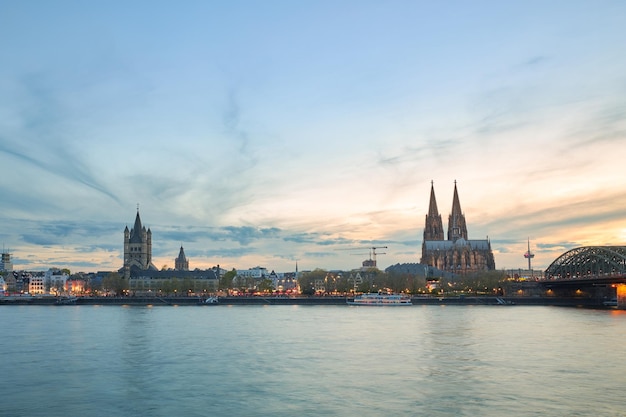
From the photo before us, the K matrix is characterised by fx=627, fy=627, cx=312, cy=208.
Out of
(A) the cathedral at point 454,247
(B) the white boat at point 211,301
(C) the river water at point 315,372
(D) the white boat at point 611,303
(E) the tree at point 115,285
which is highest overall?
(A) the cathedral at point 454,247

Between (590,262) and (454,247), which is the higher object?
(454,247)

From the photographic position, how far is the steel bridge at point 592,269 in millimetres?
99312

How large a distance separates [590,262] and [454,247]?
6606cm

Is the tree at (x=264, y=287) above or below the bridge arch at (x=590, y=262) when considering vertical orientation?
below

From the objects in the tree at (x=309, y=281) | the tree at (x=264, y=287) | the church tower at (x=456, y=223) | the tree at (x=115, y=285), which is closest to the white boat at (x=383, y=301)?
the tree at (x=309, y=281)

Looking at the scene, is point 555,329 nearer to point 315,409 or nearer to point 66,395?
point 315,409

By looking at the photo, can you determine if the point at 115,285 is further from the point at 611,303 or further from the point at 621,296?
the point at 621,296

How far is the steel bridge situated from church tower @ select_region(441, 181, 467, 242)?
58629 mm

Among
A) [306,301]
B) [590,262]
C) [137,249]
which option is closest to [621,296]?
[590,262]

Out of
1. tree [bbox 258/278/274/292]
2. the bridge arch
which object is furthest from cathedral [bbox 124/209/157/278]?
the bridge arch

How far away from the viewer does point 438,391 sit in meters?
28.3

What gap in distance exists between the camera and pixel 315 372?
1320 inches

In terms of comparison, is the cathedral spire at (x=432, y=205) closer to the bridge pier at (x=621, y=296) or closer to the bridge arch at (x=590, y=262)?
the bridge arch at (x=590, y=262)

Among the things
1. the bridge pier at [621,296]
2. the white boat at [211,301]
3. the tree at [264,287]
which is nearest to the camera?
the bridge pier at [621,296]
